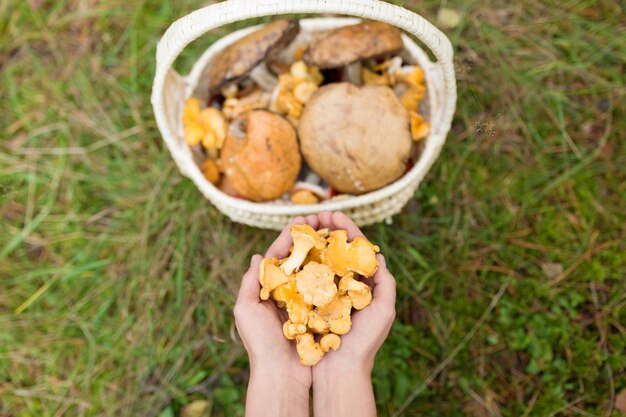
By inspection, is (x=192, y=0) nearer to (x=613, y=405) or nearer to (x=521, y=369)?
(x=521, y=369)

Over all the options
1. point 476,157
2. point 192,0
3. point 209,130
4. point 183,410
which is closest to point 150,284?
point 183,410

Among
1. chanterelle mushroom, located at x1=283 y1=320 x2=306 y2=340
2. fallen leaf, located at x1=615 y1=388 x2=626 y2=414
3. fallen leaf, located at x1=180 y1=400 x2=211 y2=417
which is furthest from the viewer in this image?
fallen leaf, located at x1=180 y1=400 x2=211 y2=417

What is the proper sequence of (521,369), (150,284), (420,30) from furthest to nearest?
(150,284) < (521,369) < (420,30)

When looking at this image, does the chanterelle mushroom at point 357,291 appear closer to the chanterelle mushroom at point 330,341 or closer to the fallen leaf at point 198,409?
the chanterelle mushroom at point 330,341

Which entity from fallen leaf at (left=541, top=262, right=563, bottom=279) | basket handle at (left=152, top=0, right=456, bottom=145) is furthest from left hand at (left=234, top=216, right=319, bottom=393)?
fallen leaf at (left=541, top=262, right=563, bottom=279)

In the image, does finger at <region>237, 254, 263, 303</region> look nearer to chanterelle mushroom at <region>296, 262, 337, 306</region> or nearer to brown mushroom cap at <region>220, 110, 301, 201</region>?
chanterelle mushroom at <region>296, 262, 337, 306</region>

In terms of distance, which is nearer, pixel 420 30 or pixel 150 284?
pixel 420 30

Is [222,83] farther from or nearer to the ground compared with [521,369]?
farther from the ground
